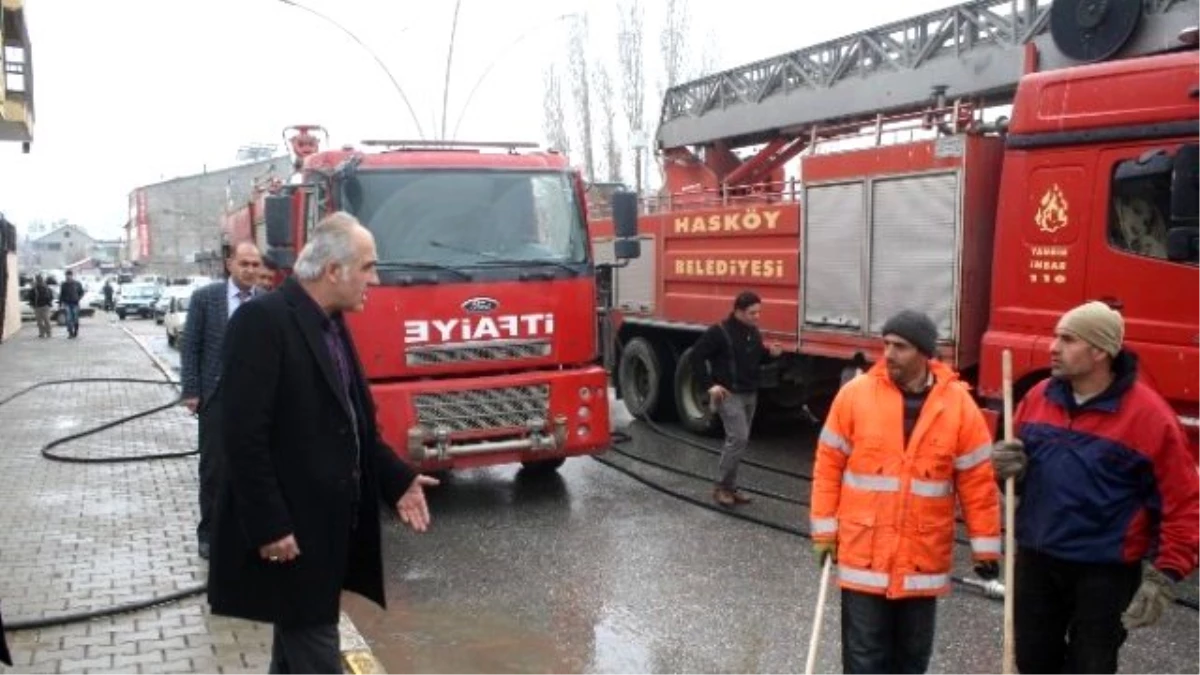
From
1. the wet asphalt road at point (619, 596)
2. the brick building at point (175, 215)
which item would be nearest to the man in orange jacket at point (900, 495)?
A: the wet asphalt road at point (619, 596)

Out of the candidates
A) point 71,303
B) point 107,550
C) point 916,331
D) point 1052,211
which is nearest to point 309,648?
point 916,331

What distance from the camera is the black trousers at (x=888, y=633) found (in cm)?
359

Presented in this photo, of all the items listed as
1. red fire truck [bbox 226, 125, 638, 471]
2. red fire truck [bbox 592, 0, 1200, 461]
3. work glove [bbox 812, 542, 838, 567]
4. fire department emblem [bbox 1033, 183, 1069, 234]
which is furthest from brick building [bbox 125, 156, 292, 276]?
work glove [bbox 812, 542, 838, 567]

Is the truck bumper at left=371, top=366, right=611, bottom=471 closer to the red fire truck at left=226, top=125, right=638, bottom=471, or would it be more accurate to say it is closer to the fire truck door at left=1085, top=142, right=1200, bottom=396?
the red fire truck at left=226, top=125, right=638, bottom=471

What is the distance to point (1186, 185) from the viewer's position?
18.1ft

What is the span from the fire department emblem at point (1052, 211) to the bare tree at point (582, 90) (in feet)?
97.8

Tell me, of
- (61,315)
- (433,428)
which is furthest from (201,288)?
(61,315)

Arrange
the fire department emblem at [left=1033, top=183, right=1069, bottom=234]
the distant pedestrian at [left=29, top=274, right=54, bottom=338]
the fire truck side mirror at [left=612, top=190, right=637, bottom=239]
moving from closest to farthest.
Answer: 1. the fire department emblem at [left=1033, top=183, right=1069, bottom=234]
2. the fire truck side mirror at [left=612, top=190, right=637, bottom=239]
3. the distant pedestrian at [left=29, top=274, right=54, bottom=338]

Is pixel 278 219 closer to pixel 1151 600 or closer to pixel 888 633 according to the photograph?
pixel 888 633

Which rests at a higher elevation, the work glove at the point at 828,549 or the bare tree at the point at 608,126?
the bare tree at the point at 608,126

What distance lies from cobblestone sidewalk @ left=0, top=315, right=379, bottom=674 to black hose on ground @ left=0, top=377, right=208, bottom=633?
32 mm

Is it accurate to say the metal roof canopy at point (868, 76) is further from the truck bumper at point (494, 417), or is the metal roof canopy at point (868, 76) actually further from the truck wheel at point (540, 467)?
the truck wheel at point (540, 467)

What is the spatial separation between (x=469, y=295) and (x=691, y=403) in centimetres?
437

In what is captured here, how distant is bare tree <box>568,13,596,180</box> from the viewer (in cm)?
3616
